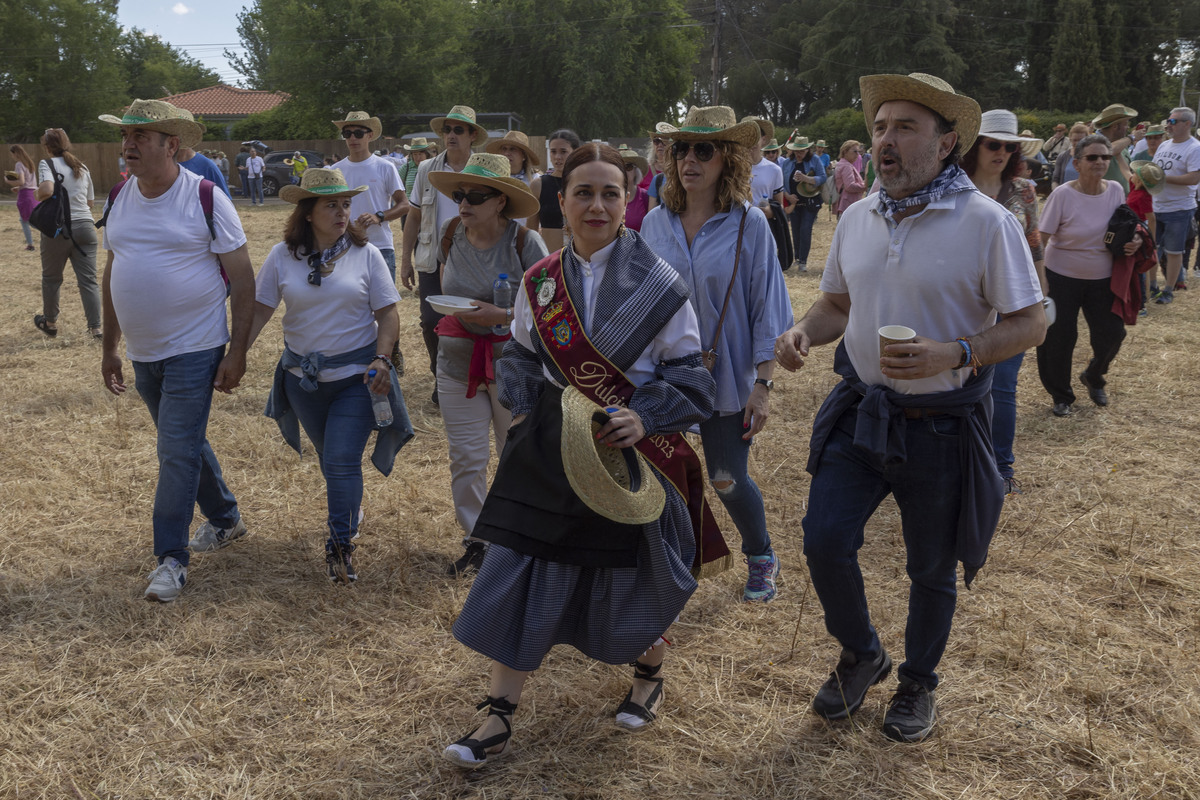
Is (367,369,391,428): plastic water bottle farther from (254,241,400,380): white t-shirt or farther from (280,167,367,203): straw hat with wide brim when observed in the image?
(280,167,367,203): straw hat with wide brim

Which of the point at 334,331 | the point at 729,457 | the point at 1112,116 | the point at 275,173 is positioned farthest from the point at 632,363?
the point at 275,173

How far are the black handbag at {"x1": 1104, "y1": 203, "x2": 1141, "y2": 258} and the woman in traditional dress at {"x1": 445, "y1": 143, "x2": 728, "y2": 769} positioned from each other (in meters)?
5.00

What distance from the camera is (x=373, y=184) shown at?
7.88 m

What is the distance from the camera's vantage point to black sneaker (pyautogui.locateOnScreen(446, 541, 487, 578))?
4785 mm

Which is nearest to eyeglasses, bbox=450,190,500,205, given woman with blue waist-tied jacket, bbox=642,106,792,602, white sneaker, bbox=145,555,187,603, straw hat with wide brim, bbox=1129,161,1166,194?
woman with blue waist-tied jacket, bbox=642,106,792,602

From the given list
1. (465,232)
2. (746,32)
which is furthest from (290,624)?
(746,32)

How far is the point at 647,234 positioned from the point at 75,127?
171 feet

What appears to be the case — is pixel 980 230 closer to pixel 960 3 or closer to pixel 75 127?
pixel 75 127

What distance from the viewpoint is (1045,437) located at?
22.5 feet

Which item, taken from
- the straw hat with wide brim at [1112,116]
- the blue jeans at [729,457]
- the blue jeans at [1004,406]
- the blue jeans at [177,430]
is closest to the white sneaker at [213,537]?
the blue jeans at [177,430]

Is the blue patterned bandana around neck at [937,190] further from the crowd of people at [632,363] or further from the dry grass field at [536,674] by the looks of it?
the dry grass field at [536,674]

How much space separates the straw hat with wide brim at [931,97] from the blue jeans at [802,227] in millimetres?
11677

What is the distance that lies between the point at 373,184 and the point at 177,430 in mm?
3933

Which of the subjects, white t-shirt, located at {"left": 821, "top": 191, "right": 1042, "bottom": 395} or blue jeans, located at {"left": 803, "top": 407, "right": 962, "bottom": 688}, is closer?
white t-shirt, located at {"left": 821, "top": 191, "right": 1042, "bottom": 395}
